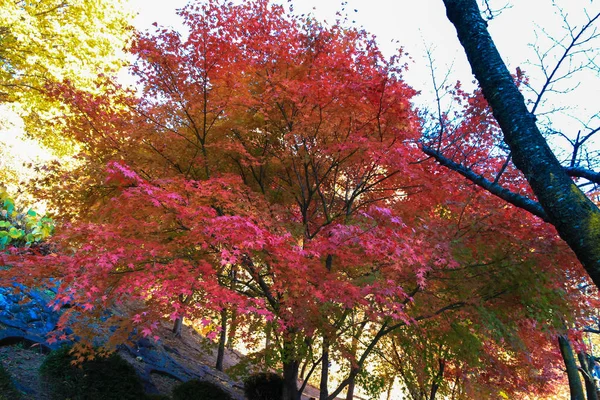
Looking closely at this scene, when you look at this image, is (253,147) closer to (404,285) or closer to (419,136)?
(419,136)

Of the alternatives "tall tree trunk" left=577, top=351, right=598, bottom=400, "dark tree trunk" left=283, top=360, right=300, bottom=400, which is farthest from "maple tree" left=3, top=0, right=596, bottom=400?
"tall tree trunk" left=577, top=351, right=598, bottom=400

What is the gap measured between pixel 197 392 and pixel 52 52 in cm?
994

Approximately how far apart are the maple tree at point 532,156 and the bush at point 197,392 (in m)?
6.00

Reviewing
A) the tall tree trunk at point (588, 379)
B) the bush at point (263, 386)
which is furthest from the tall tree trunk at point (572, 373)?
the bush at point (263, 386)

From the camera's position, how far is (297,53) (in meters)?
6.72

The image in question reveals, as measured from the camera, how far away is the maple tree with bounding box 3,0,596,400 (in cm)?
498

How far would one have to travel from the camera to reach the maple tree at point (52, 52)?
1069 cm

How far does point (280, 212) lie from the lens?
23.3 ft

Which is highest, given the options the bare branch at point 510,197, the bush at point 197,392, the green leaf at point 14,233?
the green leaf at point 14,233

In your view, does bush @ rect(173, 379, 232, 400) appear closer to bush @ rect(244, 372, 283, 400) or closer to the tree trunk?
bush @ rect(244, 372, 283, 400)

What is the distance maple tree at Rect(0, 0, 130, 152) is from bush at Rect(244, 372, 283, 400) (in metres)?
8.70

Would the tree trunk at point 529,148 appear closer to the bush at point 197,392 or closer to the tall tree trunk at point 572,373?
the tall tree trunk at point 572,373

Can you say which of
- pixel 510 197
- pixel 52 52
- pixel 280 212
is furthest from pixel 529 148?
pixel 52 52

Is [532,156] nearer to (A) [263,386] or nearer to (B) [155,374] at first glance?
(A) [263,386]
